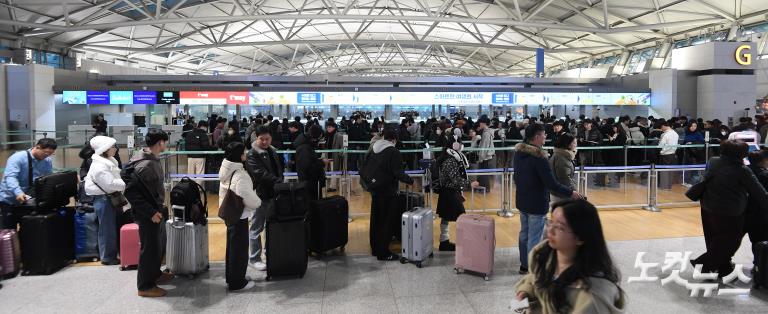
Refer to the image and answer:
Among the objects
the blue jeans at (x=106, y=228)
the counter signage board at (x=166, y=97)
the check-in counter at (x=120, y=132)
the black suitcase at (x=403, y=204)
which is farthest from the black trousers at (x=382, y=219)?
the counter signage board at (x=166, y=97)

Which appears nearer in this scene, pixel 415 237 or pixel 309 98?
pixel 415 237

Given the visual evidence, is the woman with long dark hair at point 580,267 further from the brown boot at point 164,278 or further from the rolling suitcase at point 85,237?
the rolling suitcase at point 85,237

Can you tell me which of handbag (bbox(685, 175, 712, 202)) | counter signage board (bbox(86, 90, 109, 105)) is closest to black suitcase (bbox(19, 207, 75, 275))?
handbag (bbox(685, 175, 712, 202))

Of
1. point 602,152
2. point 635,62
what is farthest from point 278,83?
point 635,62

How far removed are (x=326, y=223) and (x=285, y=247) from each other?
80 centimetres

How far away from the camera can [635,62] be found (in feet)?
115

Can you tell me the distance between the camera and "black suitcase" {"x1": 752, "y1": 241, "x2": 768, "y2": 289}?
15.1ft

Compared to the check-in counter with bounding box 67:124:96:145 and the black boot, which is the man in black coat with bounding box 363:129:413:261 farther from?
the check-in counter with bounding box 67:124:96:145

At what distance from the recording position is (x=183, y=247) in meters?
5.19

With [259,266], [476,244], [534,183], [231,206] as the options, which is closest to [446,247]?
[476,244]

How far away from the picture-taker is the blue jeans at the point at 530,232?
4.93 metres

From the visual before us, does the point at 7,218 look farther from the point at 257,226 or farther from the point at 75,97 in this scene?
the point at 75,97

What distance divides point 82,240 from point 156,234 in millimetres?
1631

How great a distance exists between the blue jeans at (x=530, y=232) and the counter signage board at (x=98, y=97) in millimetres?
18598
